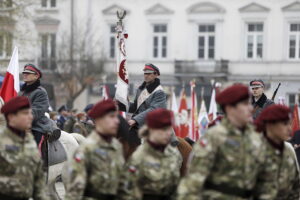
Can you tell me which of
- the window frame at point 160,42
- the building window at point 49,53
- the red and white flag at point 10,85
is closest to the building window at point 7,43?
the building window at point 49,53

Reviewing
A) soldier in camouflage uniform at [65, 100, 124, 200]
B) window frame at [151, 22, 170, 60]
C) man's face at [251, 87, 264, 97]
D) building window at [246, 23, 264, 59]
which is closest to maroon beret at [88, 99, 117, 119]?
soldier in camouflage uniform at [65, 100, 124, 200]

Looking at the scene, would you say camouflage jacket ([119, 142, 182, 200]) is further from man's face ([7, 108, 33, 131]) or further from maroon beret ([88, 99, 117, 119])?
man's face ([7, 108, 33, 131])

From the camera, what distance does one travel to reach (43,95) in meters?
11.5

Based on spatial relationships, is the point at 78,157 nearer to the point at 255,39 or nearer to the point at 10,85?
the point at 10,85

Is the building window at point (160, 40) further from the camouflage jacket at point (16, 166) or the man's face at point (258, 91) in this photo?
the camouflage jacket at point (16, 166)

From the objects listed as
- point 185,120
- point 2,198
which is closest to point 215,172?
point 2,198

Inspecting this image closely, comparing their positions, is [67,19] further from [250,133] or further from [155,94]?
[250,133]

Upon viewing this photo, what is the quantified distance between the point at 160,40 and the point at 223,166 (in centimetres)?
3790

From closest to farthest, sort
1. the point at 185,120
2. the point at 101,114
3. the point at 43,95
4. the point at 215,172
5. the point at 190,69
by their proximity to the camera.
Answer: the point at 215,172 → the point at 101,114 → the point at 43,95 → the point at 185,120 → the point at 190,69

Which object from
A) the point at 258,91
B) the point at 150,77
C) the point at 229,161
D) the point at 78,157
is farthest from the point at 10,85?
the point at 229,161

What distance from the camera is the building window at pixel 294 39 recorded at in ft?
137

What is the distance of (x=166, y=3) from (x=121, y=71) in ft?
104

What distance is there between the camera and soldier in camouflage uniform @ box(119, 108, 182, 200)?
22.5 ft

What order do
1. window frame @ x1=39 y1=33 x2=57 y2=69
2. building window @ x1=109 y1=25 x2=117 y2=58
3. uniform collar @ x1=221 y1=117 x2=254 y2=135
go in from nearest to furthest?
uniform collar @ x1=221 y1=117 x2=254 y2=135 → building window @ x1=109 y1=25 x2=117 y2=58 → window frame @ x1=39 y1=33 x2=57 y2=69
